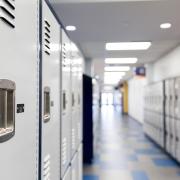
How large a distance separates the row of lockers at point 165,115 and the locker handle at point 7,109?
5088 mm

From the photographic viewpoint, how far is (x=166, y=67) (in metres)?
7.48

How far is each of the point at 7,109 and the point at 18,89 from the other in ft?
0.40

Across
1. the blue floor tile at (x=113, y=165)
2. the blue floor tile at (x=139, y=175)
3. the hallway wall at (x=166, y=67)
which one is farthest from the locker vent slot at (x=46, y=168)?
the hallway wall at (x=166, y=67)

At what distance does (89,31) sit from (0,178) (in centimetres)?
395

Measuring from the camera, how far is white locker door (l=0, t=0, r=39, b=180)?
941mm

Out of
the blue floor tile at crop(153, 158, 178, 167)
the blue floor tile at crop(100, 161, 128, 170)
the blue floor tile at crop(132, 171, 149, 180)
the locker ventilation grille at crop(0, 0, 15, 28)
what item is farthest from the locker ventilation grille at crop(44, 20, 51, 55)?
the blue floor tile at crop(153, 158, 178, 167)

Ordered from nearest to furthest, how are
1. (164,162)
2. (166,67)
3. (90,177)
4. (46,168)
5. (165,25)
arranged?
(46,168) → (165,25) → (90,177) → (164,162) → (166,67)

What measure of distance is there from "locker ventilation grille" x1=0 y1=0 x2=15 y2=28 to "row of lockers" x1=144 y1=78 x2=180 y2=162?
5086 millimetres

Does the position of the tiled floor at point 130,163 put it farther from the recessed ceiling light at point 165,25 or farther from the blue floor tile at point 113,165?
the recessed ceiling light at point 165,25

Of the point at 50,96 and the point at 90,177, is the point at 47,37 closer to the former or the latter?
the point at 50,96

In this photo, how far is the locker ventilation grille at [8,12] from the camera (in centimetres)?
92

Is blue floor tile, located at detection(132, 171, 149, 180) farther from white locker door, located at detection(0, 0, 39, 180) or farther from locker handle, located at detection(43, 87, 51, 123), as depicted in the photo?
white locker door, located at detection(0, 0, 39, 180)

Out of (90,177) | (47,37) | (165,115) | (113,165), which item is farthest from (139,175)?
(47,37)

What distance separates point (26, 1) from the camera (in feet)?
3.82
